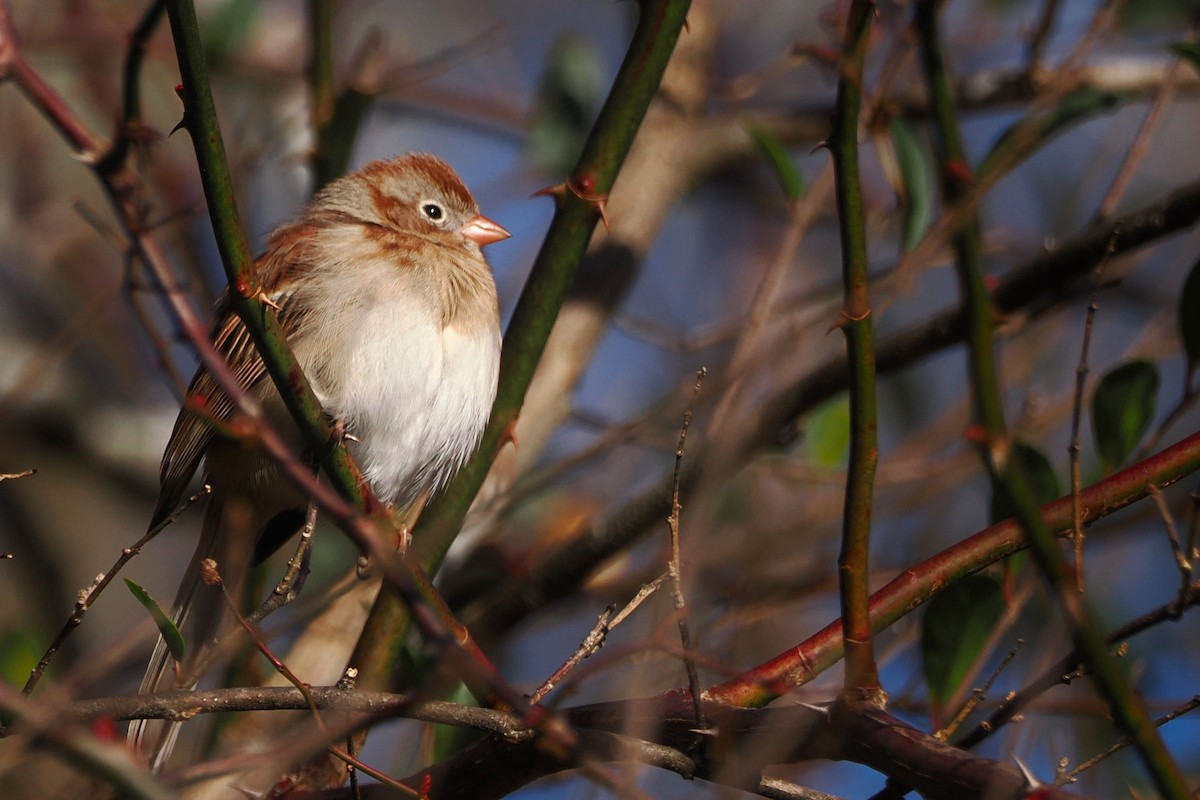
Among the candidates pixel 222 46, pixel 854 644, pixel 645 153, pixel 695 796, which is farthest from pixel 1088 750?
pixel 222 46

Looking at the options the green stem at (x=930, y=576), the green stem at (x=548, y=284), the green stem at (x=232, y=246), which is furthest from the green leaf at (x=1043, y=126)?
the green stem at (x=232, y=246)

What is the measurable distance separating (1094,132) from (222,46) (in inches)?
196

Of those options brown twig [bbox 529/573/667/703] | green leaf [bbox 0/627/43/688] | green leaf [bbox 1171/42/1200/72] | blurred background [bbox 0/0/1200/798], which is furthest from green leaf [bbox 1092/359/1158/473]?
green leaf [bbox 0/627/43/688]

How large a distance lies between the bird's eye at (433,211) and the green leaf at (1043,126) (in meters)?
1.77

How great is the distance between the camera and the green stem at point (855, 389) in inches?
79.5

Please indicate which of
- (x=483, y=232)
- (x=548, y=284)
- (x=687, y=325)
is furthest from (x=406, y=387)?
(x=687, y=325)

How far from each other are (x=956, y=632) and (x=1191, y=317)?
79cm

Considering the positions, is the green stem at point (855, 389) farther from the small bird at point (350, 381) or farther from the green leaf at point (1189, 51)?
the small bird at point (350, 381)

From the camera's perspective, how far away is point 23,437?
5.88 meters

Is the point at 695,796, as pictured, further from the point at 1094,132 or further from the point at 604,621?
the point at 1094,132

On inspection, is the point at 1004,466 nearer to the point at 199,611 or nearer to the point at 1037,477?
the point at 1037,477

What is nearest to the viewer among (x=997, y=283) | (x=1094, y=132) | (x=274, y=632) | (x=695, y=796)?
(x=274, y=632)

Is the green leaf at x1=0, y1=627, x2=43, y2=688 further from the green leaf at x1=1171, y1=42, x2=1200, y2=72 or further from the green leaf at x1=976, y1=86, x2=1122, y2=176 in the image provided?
the green leaf at x1=1171, y1=42, x2=1200, y2=72

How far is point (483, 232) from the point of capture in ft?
13.8
